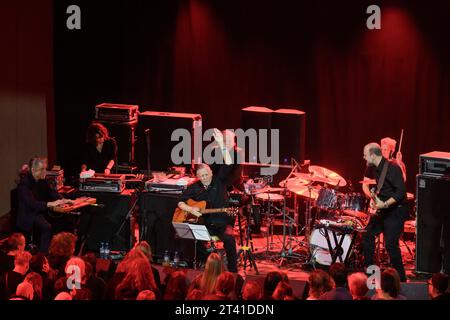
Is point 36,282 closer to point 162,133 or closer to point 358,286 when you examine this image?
point 358,286

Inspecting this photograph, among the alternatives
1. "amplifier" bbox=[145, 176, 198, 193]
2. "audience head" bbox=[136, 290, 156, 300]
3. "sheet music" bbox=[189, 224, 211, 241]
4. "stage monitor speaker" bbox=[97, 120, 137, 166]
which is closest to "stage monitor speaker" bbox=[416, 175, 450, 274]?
"sheet music" bbox=[189, 224, 211, 241]

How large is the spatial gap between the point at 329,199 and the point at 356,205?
1.13ft

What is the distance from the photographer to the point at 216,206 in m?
10.7

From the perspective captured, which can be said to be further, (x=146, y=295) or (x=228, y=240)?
(x=228, y=240)

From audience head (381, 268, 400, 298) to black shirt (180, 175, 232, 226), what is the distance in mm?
3141

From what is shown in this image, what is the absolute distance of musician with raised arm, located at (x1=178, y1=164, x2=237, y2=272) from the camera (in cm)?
1066

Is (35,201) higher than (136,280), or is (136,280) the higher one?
(35,201)

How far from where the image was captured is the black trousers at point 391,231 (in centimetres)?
1037

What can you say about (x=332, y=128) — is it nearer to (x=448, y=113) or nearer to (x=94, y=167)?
(x=448, y=113)

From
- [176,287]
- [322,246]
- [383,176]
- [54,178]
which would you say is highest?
[383,176]

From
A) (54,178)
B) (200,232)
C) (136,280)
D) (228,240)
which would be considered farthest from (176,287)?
(54,178)

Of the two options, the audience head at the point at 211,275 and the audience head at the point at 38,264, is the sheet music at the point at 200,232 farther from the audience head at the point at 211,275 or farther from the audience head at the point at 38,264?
the audience head at the point at 38,264

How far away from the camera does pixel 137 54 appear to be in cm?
1405

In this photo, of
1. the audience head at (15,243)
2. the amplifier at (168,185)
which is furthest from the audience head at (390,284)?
the amplifier at (168,185)
